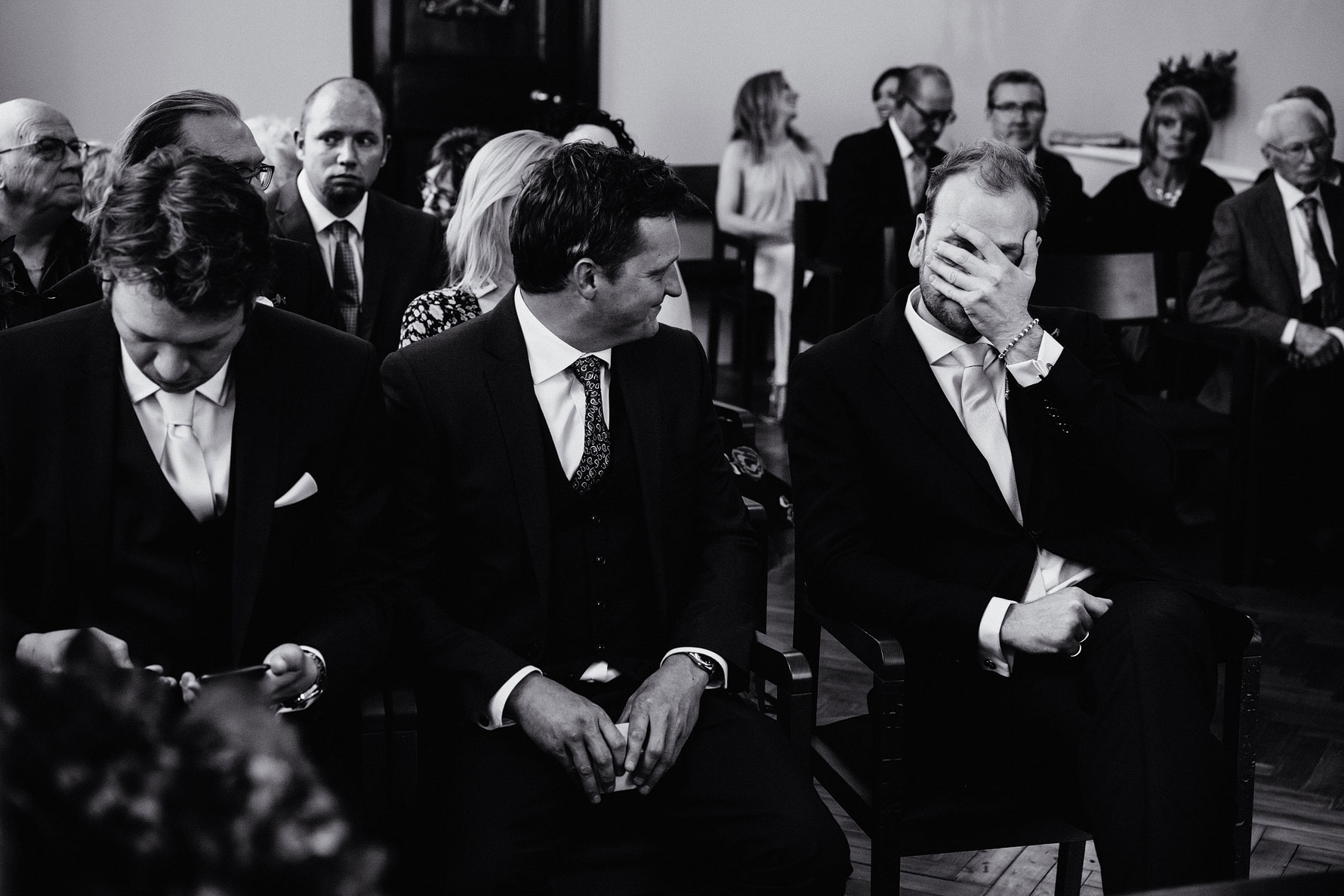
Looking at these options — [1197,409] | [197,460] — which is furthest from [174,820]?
[1197,409]

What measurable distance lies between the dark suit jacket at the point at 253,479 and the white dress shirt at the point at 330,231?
167 centimetres

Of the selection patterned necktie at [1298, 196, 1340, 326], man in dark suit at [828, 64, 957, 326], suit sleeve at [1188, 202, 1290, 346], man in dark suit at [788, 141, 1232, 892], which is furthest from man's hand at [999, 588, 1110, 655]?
man in dark suit at [828, 64, 957, 326]

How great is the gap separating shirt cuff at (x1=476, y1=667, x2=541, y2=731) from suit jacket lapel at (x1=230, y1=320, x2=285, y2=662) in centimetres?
31

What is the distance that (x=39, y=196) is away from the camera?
9.11 ft

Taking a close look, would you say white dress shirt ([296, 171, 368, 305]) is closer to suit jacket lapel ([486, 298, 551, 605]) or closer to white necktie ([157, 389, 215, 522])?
suit jacket lapel ([486, 298, 551, 605])

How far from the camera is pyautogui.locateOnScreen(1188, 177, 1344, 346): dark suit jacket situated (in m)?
4.11

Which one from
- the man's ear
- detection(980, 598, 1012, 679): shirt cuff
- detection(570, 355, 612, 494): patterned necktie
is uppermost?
the man's ear

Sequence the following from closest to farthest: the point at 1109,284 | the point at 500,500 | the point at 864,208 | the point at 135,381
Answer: the point at 135,381, the point at 500,500, the point at 1109,284, the point at 864,208

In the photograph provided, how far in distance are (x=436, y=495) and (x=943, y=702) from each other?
0.78 metres

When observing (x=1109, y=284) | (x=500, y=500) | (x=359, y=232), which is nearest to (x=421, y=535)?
(x=500, y=500)

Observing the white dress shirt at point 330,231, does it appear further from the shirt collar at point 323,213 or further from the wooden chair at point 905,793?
the wooden chair at point 905,793

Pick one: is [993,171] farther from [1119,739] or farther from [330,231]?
[330,231]

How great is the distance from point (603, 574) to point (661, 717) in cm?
24

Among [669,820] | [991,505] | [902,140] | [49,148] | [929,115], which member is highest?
[929,115]
